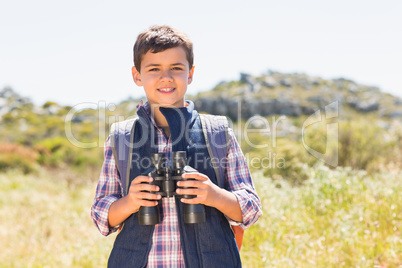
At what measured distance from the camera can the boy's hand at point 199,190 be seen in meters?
1.44

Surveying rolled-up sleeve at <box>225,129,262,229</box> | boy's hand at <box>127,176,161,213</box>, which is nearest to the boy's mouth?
rolled-up sleeve at <box>225,129,262,229</box>

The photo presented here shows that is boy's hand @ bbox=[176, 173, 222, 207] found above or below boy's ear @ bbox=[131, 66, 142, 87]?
below

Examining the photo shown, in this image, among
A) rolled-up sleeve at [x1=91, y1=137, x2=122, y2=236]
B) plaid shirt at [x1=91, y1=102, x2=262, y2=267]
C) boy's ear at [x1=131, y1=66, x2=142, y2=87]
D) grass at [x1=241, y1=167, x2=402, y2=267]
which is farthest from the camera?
grass at [x1=241, y1=167, x2=402, y2=267]

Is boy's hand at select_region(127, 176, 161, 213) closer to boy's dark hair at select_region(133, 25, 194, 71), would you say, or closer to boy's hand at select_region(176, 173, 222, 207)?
boy's hand at select_region(176, 173, 222, 207)

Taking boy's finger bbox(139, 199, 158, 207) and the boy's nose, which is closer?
boy's finger bbox(139, 199, 158, 207)

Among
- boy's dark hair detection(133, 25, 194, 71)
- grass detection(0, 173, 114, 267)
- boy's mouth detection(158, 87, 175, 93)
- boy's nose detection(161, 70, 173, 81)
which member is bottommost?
grass detection(0, 173, 114, 267)

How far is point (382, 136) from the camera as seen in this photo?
9.71 meters

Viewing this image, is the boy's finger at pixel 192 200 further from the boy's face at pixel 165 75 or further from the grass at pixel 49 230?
the grass at pixel 49 230

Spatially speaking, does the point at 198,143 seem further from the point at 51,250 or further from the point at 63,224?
the point at 63,224

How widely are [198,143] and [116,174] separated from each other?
1.34ft

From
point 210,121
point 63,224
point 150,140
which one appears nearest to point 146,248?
point 150,140

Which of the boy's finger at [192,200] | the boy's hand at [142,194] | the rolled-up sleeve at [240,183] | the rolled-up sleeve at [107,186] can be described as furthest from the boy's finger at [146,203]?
the rolled-up sleeve at [240,183]

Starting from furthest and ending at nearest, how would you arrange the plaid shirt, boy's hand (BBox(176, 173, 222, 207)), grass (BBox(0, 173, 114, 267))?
1. grass (BBox(0, 173, 114, 267))
2. the plaid shirt
3. boy's hand (BBox(176, 173, 222, 207))

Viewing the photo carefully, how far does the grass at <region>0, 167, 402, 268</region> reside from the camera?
3363mm
